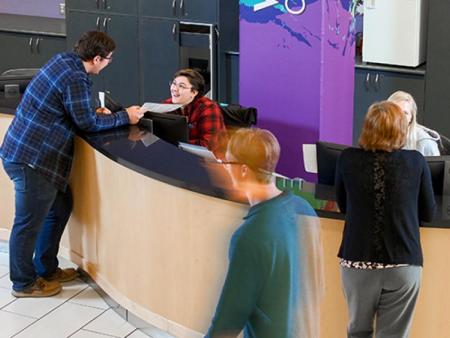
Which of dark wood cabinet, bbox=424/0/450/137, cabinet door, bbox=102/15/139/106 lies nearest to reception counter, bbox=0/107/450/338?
dark wood cabinet, bbox=424/0/450/137

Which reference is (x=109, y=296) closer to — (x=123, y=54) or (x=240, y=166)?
(x=240, y=166)

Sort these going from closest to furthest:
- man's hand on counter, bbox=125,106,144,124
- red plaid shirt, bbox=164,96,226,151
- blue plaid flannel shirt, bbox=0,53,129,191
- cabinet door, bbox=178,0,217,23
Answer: blue plaid flannel shirt, bbox=0,53,129,191, man's hand on counter, bbox=125,106,144,124, red plaid shirt, bbox=164,96,226,151, cabinet door, bbox=178,0,217,23

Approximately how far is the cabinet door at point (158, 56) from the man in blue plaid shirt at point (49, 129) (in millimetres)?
3246

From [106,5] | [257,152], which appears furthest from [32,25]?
[257,152]

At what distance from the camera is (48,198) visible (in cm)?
444

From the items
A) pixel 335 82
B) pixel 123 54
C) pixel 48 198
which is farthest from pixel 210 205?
pixel 123 54

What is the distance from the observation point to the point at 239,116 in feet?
18.1

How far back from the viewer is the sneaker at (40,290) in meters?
4.68

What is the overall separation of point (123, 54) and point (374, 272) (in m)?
5.30

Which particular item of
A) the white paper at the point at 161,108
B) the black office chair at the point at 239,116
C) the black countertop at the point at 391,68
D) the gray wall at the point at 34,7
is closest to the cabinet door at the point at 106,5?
the gray wall at the point at 34,7

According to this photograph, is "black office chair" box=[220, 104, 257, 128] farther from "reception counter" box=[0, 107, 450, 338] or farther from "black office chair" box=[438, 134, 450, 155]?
"black office chair" box=[438, 134, 450, 155]

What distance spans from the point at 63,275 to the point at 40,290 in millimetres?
197

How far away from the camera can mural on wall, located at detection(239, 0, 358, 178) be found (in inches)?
209

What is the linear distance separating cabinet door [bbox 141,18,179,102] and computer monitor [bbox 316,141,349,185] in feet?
13.8
